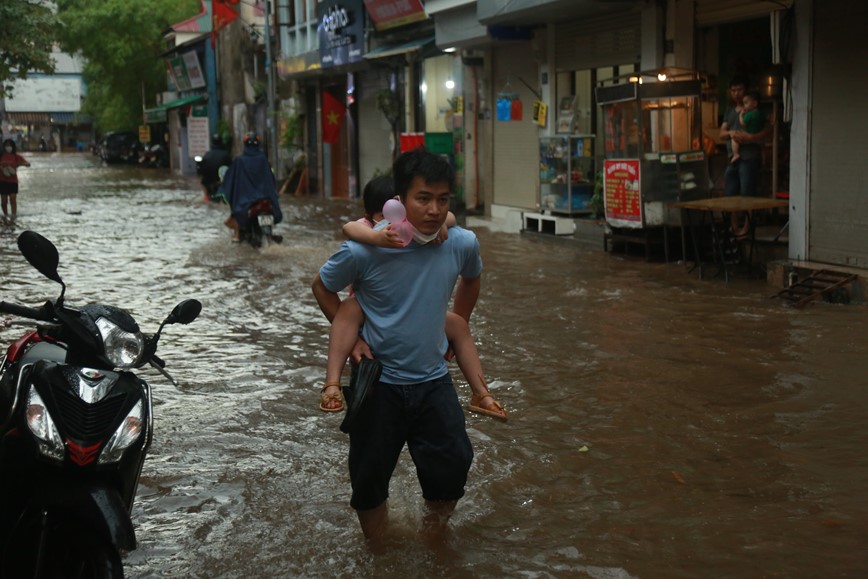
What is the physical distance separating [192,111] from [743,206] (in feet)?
126

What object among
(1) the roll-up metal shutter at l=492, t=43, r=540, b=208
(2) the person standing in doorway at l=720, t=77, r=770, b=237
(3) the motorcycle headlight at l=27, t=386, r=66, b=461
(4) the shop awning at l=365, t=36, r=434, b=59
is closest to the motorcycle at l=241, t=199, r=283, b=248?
(1) the roll-up metal shutter at l=492, t=43, r=540, b=208

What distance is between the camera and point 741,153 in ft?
41.0

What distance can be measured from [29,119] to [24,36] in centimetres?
6975

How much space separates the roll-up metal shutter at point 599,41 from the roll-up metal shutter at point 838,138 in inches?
165

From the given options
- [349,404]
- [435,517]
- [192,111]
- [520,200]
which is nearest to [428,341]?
[349,404]

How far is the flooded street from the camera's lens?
4469mm

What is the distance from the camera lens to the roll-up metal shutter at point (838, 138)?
10.5m

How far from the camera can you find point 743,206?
11039 mm

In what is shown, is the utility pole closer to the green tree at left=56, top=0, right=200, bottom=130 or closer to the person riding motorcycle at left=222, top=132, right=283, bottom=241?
the green tree at left=56, top=0, right=200, bottom=130

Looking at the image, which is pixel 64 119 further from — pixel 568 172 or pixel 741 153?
pixel 741 153

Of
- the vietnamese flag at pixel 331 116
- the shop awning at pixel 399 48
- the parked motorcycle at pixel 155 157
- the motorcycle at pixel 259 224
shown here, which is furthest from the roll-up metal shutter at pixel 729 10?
the parked motorcycle at pixel 155 157

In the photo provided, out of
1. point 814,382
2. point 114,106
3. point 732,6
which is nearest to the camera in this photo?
point 814,382

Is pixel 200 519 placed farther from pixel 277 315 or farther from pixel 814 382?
pixel 277 315

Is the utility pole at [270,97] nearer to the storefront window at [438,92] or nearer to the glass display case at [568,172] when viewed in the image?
the storefront window at [438,92]
